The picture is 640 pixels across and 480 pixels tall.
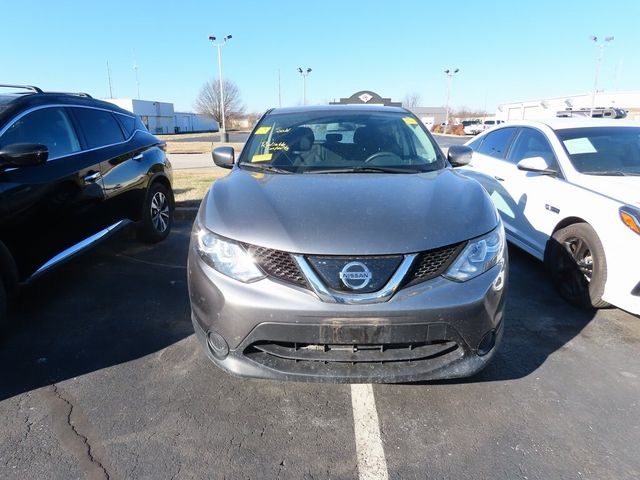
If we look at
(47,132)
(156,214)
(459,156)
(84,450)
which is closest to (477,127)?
(156,214)

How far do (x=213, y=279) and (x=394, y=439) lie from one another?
1243 millimetres

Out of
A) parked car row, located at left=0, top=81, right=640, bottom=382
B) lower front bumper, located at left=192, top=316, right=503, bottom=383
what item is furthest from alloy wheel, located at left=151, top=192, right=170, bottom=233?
lower front bumper, located at left=192, top=316, right=503, bottom=383

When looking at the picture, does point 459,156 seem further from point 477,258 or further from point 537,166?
point 477,258

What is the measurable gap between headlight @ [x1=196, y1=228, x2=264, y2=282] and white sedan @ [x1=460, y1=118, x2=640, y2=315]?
2756mm

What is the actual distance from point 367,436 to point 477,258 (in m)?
1.08

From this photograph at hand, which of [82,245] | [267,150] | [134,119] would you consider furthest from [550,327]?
[134,119]

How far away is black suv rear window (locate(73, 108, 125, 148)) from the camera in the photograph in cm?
440

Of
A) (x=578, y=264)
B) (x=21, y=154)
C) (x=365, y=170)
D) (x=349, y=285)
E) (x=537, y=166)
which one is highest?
(x=21, y=154)

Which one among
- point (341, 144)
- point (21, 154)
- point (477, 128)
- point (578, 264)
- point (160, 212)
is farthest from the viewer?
point (477, 128)

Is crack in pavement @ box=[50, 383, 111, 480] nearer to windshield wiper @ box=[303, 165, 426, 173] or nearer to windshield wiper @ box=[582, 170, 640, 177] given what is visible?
windshield wiper @ box=[303, 165, 426, 173]

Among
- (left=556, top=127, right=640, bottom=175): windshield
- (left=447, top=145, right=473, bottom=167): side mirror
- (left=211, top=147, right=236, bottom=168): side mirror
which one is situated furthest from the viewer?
(left=556, top=127, right=640, bottom=175): windshield

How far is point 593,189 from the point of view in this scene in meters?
3.94

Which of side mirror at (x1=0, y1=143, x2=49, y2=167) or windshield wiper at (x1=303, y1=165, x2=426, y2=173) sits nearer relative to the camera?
side mirror at (x1=0, y1=143, x2=49, y2=167)

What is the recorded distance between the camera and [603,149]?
4.52 m
